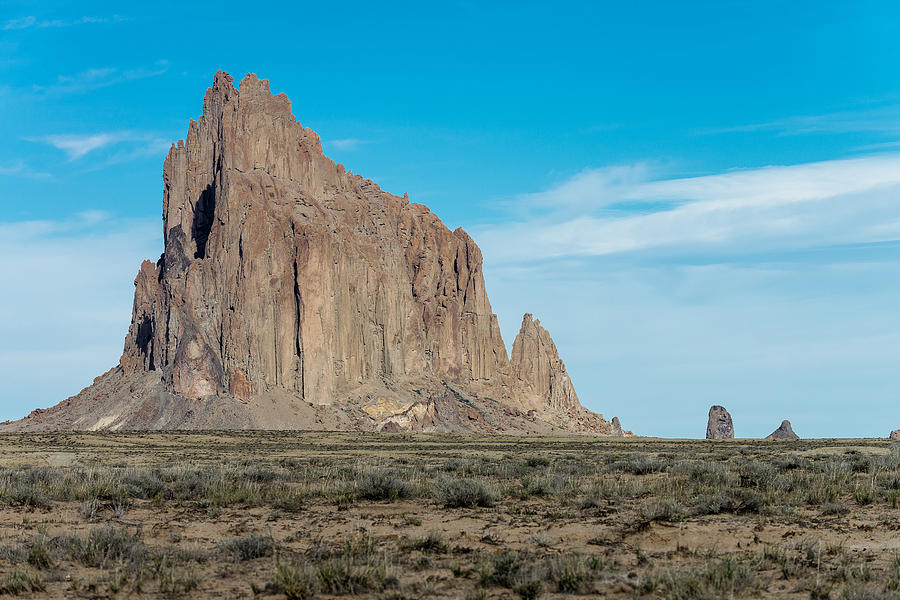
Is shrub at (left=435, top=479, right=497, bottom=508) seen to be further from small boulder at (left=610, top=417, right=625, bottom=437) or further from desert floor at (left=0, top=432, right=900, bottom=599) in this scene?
small boulder at (left=610, top=417, right=625, bottom=437)

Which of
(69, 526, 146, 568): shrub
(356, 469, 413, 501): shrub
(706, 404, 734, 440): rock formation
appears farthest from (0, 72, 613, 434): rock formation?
(69, 526, 146, 568): shrub

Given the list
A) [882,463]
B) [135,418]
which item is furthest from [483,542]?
[135,418]

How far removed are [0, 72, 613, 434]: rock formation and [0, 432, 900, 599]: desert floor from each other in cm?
10309

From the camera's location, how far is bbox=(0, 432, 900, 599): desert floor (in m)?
→ 12.1

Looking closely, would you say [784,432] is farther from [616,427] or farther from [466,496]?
[466,496]

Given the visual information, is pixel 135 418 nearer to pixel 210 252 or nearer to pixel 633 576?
pixel 210 252

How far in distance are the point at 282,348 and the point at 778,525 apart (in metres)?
123

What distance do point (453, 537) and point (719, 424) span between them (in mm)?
175640

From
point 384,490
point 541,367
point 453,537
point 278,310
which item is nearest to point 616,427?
point 541,367

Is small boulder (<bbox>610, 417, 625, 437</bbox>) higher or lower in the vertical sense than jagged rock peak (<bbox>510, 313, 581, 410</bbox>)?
lower

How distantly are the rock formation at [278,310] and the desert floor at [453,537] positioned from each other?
103095 millimetres

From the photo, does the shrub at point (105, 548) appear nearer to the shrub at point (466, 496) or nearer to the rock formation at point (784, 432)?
the shrub at point (466, 496)

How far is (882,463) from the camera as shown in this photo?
2838 centimetres

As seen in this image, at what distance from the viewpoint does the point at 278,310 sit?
449 feet
